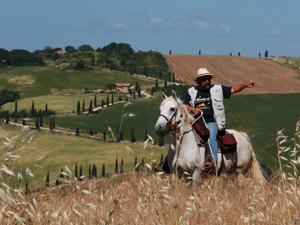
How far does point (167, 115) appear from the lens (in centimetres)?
937

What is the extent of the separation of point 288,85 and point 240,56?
42.5 meters

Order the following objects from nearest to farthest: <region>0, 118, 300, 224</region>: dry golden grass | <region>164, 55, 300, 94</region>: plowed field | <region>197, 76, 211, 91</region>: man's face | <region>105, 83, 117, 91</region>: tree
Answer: <region>0, 118, 300, 224</region>: dry golden grass, <region>197, 76, 211, 91</region>: man's face, <region>164, 55, 300, 94</region>: plowed field, <region>105, 83, 117, 91</region>: tree

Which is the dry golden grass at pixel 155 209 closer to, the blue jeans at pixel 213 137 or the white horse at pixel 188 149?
the white horse at pixel 188 149

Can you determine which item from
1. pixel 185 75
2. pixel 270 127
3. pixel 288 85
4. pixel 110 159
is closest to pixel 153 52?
pixel 185 75

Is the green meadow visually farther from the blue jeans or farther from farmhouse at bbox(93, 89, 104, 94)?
the blue jeans

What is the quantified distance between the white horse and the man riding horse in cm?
53

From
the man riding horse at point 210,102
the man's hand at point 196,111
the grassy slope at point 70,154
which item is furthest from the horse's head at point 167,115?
the grassy slope at point 70,154

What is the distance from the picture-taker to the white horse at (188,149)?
9.22 m

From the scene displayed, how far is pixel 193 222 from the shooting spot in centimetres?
509

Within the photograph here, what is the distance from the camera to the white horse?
922cm

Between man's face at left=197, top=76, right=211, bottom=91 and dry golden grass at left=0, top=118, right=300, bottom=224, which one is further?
man's face at left=197, top=76, right=211, bottom=91

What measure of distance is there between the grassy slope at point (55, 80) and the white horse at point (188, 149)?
13651cm

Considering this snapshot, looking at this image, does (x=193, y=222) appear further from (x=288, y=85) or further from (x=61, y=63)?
(x=61, y=63)

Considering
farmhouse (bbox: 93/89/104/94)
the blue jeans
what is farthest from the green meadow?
the blue jeans
